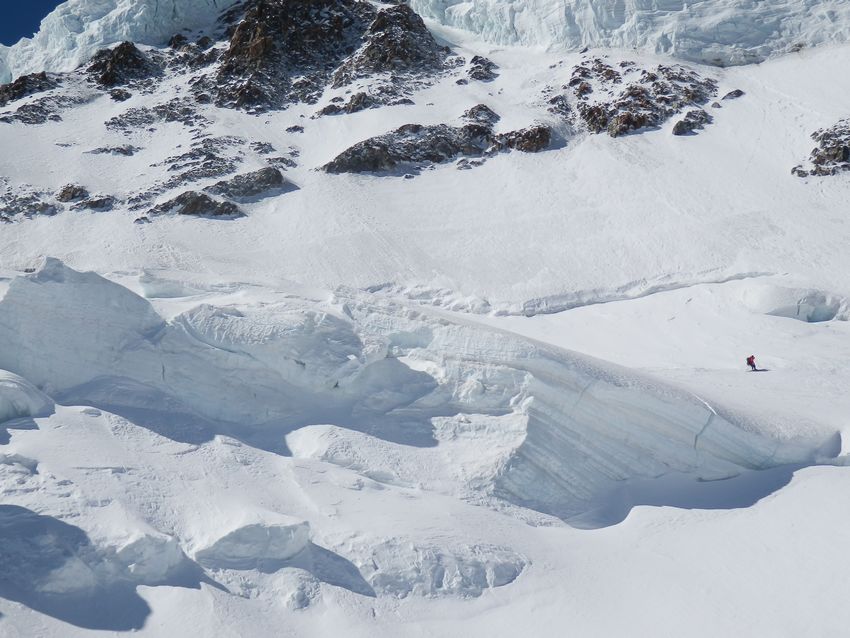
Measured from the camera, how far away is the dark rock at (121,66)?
4556 cm

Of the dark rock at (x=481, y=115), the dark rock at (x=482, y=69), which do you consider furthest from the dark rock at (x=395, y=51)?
the dark rock at (x=481, y=115)

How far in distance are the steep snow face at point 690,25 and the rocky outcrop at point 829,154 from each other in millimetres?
11759

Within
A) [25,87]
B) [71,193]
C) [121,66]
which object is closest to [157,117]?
[121,66]

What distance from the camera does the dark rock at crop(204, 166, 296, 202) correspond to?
32.9 meters

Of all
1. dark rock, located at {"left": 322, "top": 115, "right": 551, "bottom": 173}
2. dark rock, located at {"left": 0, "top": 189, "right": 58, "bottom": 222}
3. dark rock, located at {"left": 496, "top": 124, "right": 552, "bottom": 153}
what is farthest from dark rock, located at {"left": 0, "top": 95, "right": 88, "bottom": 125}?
dark rock, located at {"left": 496, "top": 124, "right": 552, "bottom": 153}

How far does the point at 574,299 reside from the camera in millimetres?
23375

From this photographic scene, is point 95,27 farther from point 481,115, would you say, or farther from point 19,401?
point 19,401

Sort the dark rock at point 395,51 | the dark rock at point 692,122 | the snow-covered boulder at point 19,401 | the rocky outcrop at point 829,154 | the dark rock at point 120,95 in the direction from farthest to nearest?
the dark rock at point 395,51
the dark rock at point 120,95
the dark rock at point 692,122
the rocky outcrop at point 829,154
the snow-covered boulder at point 19,401

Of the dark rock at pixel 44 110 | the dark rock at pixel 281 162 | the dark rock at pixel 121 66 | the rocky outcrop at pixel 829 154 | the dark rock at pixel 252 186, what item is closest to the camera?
the rocky outcrop at pixel 829 154

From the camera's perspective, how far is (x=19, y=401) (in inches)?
451

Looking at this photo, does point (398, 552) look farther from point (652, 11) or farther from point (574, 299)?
point (652, 11)

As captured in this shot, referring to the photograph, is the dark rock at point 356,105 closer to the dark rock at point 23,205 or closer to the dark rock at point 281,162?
the dark rock at point 281,162

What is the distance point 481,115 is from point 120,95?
74.8 feet

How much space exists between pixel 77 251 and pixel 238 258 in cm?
663
